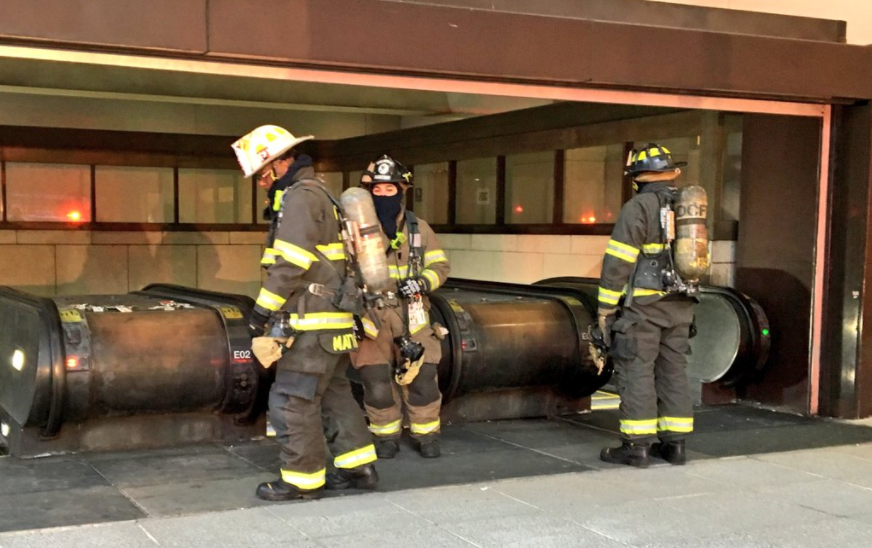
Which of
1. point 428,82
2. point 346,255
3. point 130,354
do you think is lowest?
point 130,354

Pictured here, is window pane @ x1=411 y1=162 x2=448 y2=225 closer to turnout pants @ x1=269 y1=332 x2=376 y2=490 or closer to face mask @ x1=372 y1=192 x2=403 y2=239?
face mask @ x1=372 y1=192 x2=403 y2=239

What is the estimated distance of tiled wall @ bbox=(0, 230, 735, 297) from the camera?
10.8 metres

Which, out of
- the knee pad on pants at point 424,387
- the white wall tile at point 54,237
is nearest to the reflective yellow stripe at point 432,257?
the knee pad on pants at point 424,387

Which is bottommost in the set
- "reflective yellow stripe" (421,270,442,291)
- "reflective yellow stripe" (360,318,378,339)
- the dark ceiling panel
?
"reflective yellow stripe" (360,318,378,339)

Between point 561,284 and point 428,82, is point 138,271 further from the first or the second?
point 428,82

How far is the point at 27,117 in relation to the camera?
12.9 metres

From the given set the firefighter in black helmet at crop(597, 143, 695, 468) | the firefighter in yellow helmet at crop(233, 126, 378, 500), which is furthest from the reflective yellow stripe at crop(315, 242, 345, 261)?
the firefighter in black helmet at crop(597, 143, 695, 468)

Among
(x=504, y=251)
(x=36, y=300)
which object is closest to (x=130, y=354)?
(x=36, y=300)

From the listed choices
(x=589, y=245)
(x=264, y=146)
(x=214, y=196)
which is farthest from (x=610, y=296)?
(x=214, y=196)

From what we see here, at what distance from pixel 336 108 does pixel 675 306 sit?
8912mm

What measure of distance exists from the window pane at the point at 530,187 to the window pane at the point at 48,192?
6.06 meters

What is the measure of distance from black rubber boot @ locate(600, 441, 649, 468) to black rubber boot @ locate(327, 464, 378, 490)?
5.21ft

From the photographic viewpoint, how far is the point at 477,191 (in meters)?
12.3

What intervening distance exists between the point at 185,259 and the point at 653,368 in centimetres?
952
